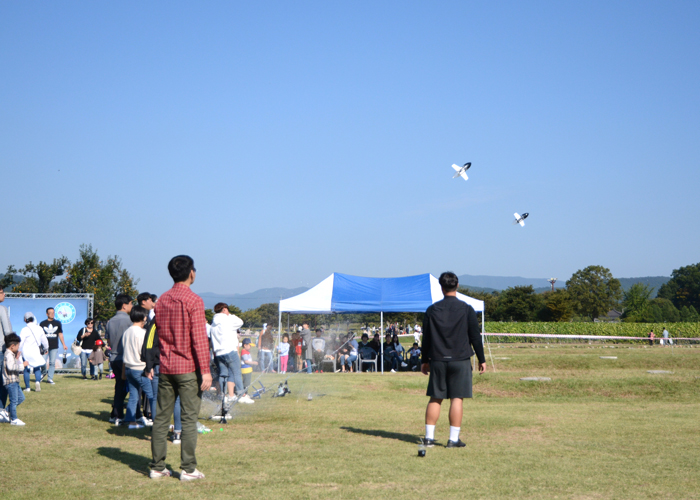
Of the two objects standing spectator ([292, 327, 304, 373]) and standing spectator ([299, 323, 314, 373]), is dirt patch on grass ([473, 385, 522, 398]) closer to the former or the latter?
standing spectator ([299, 323, 314, 373])

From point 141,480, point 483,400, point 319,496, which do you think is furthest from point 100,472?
point 483,400

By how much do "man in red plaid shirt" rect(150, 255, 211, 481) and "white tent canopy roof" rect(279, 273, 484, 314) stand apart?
1311 cm

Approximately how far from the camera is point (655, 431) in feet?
25.3

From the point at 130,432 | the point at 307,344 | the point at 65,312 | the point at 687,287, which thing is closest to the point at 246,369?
the point at 130,432

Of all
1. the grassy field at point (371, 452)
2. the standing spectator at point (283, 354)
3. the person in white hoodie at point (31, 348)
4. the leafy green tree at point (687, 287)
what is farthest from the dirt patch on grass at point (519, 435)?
the leafy green tree at point (687, 287)

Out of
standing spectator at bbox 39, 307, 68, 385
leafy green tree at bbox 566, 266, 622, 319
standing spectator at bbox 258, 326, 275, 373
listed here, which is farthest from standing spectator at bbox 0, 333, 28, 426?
leafy green tree at bbox 566, 266, 622, 319

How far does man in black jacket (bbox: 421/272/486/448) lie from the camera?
20.7 ft

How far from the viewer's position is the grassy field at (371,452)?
4.78m

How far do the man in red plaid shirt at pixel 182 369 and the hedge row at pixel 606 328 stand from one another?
4894 cm

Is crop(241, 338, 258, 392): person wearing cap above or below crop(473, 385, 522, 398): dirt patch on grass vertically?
above

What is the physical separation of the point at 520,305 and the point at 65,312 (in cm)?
7444

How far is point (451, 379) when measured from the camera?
20.7ft

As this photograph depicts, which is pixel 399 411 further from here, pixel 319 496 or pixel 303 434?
pixel 319 496

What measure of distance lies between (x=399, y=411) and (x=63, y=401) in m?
6.06
